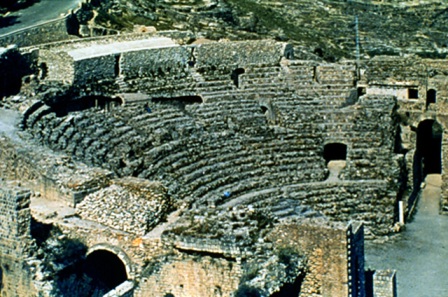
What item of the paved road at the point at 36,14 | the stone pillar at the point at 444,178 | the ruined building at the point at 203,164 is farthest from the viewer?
the paved road at the point at 36,14

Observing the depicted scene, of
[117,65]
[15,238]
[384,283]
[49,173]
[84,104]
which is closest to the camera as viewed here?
[15,238]

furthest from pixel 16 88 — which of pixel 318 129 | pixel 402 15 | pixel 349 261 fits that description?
pixel 402 15

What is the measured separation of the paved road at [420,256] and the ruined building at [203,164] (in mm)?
633

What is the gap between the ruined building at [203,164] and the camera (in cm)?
1728

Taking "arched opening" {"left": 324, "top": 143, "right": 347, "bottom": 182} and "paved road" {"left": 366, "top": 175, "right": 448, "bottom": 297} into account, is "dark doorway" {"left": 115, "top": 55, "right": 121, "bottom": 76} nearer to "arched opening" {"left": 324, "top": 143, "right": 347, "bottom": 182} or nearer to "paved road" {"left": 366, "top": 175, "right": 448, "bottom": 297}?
"arched opening" {"left": 324, "top": 143, "right": 347, "bottom": 182}

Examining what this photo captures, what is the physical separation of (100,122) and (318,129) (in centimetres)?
635

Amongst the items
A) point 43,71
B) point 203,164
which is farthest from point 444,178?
point 43,71

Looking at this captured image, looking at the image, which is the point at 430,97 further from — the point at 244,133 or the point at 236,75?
the point at 244,133

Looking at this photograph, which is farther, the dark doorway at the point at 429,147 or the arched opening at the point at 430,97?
the dark doorway at the point at 429,147

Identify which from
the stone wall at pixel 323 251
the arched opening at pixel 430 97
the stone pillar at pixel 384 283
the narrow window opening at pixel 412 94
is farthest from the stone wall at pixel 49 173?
the arched opening at pixel 430 97

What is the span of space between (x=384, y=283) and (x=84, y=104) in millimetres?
11320

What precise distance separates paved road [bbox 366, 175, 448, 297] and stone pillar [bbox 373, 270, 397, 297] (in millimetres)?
1229

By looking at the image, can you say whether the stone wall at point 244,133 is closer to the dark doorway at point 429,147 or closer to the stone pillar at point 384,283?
the dark doorway at point 429,147

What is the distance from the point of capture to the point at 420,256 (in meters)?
23.0
